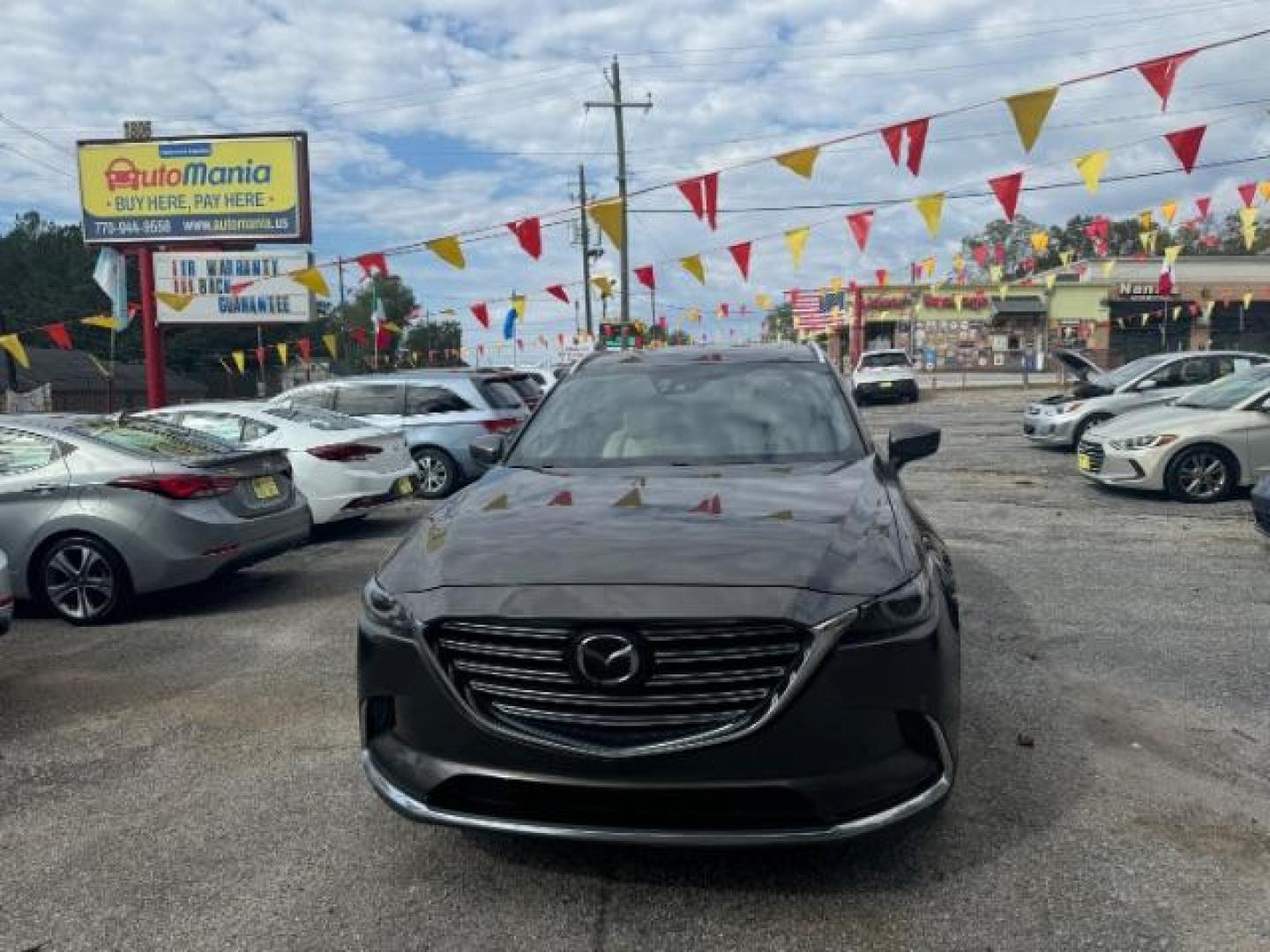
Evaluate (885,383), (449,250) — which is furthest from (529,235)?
(885,383)

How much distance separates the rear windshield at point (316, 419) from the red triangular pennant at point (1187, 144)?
990 centimetres

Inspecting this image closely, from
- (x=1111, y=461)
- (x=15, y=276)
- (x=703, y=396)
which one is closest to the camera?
(x=703, y=396)

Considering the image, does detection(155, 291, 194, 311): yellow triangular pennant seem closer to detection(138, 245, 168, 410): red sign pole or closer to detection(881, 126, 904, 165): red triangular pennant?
detection(138, 245, 168, 410): red sign pole

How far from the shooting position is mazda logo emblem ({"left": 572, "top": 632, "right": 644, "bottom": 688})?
2564mm

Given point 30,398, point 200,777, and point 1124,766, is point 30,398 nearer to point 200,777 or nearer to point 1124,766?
point 200,777

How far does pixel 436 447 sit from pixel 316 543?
2838 mm

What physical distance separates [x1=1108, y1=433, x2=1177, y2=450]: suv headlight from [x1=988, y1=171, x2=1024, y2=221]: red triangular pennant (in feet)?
14.7

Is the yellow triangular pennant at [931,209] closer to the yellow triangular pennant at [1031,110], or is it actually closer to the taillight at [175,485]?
the yellow triangular pennant at [1031,110]

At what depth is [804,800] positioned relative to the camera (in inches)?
100.0

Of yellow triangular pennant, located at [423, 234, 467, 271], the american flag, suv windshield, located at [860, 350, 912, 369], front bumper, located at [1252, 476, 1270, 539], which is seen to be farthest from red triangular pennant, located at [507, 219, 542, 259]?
the american flag

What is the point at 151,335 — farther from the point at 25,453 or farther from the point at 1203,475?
the point at 1203,475

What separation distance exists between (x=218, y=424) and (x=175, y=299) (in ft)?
49.1

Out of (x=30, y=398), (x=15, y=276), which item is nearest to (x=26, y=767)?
(x=30, y=398)

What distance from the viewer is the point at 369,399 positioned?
12375mm
